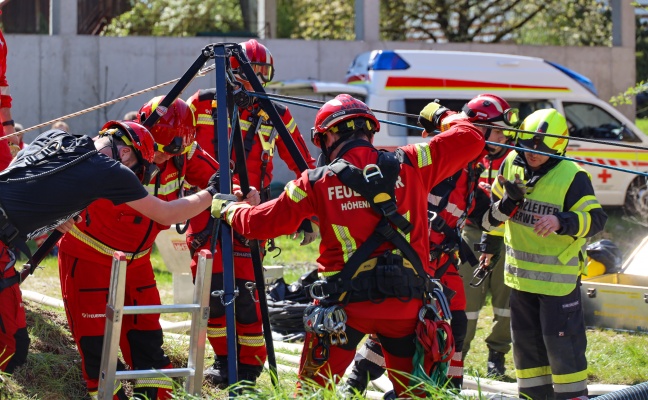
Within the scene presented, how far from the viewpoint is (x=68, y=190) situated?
4730mm

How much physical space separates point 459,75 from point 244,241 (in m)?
8.66

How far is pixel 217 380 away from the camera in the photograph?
21.2ft

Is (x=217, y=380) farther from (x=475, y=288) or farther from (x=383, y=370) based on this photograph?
(x=475, y=288)

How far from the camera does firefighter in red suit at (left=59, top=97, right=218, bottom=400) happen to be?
Result: 18.0ft

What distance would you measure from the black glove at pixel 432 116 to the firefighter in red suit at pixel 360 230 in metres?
0.49

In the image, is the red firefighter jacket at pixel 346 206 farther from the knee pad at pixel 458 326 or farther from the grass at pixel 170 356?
the knee pad at pixel 458 326

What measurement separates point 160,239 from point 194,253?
2984 mm

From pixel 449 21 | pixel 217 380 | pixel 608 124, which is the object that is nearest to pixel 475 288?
pixel 217 380

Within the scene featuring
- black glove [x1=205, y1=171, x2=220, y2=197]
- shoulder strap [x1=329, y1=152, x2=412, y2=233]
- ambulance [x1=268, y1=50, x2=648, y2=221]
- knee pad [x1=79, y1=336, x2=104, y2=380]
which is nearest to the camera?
shoulder strap [x1=329, y1=152, x2=412, y2=233]

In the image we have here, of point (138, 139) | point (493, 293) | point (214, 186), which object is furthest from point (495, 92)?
point (138, 139)

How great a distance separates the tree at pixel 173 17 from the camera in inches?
978

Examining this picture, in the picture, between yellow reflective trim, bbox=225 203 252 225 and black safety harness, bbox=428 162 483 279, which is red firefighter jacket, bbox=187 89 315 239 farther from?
yellow reflective trim, bbox=225 203 252 225

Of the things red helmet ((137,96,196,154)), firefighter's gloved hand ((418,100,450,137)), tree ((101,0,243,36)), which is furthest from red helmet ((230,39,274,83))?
tree ((101,0,243,36))

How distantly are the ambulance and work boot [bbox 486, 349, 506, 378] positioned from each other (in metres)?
6.57
